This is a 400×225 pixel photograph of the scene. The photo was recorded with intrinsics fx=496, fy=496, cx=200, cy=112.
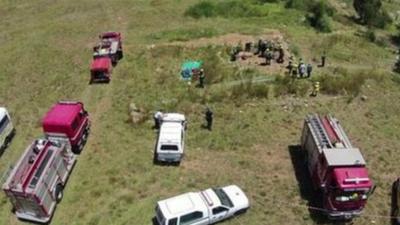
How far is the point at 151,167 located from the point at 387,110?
18920 millimetres

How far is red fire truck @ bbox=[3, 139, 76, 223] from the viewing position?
87.6 ft

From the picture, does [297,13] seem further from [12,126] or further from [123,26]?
[12,126]

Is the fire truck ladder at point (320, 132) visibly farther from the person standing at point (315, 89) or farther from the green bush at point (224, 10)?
the green bush at point (224, 10)

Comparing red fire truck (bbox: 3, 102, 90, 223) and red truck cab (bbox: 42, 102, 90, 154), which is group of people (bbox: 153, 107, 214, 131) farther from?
red fire truck (bbox: 3, 102, 90, 223)

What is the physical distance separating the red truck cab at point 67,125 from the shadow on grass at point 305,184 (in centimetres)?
1422

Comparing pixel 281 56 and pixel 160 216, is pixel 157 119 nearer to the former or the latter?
pixel 160 216

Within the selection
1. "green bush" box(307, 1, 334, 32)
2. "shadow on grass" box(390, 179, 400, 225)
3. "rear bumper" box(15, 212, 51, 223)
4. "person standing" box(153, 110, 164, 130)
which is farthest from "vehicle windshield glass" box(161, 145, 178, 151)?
"green bush" box(307, 1, 334, 32)

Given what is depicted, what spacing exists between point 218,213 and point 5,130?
652 inches

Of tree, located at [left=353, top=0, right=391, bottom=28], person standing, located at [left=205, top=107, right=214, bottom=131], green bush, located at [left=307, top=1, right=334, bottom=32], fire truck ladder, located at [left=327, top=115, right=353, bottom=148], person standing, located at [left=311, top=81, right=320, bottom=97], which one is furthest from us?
tree, located at [left=353, top=0, right=391, bottom=28]

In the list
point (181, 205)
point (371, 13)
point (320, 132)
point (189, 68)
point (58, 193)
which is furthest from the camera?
point (371, 13)

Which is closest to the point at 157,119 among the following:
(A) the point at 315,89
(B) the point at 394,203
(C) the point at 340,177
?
(A) the point at 315,89

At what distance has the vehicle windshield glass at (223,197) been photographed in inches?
1095

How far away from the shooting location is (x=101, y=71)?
136ft

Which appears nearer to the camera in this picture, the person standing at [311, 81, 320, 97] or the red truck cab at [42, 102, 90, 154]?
the red truck cab at [42, 102, 90, 154]
